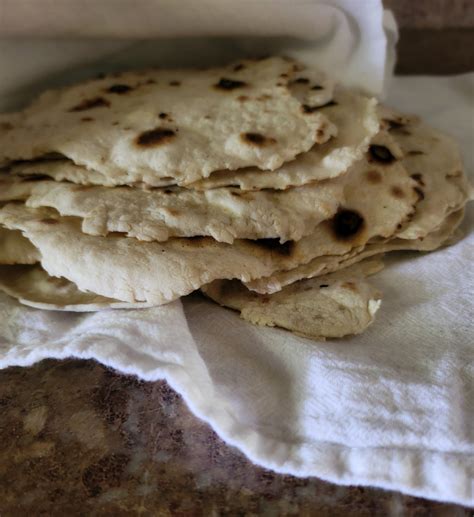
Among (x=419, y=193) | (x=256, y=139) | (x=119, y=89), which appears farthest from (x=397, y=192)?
(x=119, y=89)

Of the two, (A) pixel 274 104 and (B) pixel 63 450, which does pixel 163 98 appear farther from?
(B) pixel 63 450

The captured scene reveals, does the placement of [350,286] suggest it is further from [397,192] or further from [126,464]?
[126,464]

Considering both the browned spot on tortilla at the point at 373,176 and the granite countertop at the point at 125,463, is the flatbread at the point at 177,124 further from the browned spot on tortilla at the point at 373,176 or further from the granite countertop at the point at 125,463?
the granite countertop at the point at 125,463

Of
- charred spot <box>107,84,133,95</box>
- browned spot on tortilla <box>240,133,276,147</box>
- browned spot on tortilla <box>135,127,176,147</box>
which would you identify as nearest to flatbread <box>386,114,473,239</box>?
browned spot on tortilla <box>240,133,276,147</box>

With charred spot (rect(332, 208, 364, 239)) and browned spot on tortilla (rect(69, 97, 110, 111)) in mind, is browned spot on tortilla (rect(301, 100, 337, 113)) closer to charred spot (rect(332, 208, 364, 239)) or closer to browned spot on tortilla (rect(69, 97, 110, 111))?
charred spot (rect(332, 208, 364, 239))

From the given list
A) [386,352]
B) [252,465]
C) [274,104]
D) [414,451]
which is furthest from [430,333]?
[274,104]

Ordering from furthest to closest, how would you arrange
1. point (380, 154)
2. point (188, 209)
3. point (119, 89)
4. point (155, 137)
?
point (119, 89) → point (380, 154) → point (155, 137) → point (188, 209)

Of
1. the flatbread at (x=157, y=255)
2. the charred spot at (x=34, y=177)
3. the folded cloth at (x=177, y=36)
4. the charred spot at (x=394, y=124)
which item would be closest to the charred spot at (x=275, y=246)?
the flatbread at (x=157, y=255)

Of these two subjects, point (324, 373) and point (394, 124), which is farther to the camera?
point (394, 124)

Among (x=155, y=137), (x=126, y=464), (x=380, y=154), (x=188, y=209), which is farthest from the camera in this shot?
(x=380, y=154)
